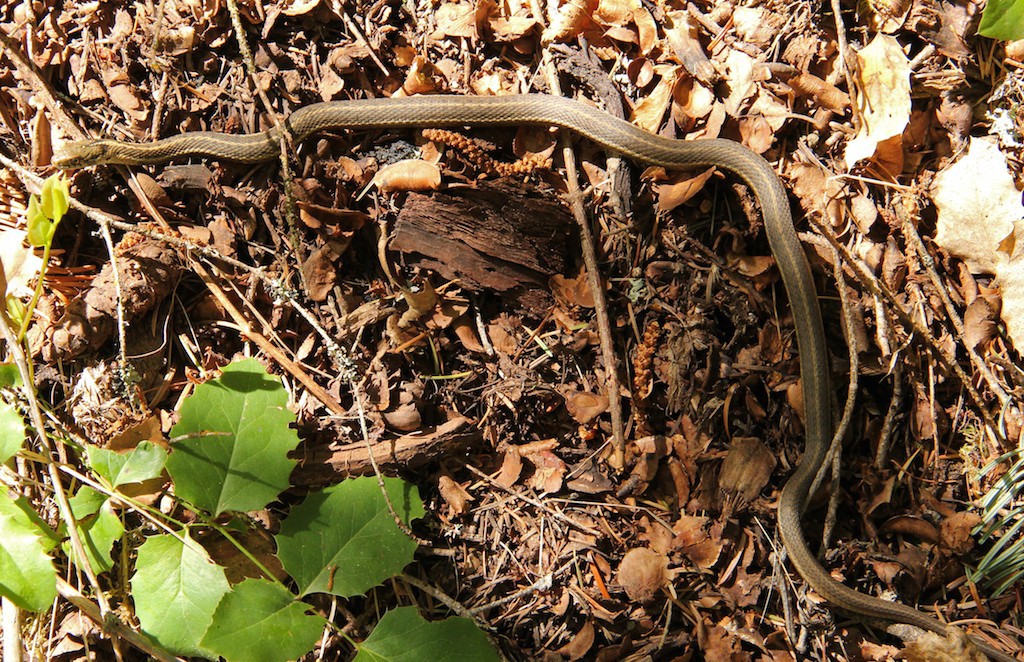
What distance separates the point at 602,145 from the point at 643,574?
2550 mm

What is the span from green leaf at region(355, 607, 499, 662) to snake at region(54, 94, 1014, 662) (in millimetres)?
1774

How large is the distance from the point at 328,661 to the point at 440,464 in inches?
47.2

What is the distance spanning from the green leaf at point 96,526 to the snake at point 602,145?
199 centimetres

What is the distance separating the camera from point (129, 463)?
10.5 ft

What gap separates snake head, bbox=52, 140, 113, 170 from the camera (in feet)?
12.4

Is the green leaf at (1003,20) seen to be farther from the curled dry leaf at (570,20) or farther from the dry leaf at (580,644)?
the dry leaf at (580,644)

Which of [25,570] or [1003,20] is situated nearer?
[25,570]

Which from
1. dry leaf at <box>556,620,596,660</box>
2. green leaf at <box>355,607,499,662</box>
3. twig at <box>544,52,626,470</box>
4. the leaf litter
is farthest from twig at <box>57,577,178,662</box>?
twig at <box>544,52,626,470</box>

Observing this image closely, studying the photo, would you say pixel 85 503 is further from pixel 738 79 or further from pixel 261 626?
pixel 738 79

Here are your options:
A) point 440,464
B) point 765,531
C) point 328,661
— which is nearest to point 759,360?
point 765,531

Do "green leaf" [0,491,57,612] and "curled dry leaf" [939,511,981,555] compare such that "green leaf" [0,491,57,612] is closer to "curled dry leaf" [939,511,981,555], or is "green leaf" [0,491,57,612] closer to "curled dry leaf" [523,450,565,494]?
"curled dry leaf" [523,450,565,494]

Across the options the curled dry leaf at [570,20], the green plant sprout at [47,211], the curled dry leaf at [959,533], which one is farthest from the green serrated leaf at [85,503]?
the curled dry leaf at [959,533]

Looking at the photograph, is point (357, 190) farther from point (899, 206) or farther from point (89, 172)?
point (899, 206)

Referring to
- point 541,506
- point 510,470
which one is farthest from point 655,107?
point 541,506
